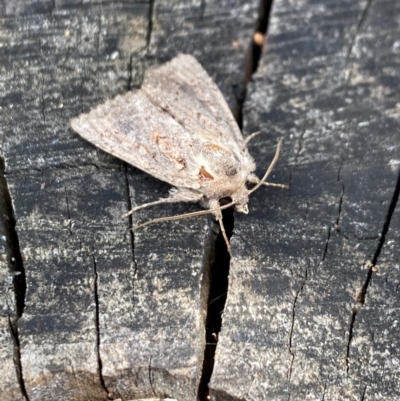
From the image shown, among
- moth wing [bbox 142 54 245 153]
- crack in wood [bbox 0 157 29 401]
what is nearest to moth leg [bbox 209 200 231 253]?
moth wing [bbox 142 54 245 153]

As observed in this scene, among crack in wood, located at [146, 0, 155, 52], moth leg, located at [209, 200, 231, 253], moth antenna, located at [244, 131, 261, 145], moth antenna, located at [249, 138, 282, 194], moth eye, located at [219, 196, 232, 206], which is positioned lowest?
moth eye, located at [219, 196, 232, 206]

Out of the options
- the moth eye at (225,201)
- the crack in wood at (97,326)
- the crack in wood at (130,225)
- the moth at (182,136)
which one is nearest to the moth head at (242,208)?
the moth at (182,136)

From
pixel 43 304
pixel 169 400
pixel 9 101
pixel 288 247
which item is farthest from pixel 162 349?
pixel 9 101

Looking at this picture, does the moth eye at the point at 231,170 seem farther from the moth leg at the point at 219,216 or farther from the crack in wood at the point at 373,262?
the crack in wood at the point at 373,262

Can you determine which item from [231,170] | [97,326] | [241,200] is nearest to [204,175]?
[231,170]

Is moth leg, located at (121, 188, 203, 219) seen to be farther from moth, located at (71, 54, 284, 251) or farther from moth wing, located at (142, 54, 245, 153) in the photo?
moth wing, located at (142, 54, 245, 153)

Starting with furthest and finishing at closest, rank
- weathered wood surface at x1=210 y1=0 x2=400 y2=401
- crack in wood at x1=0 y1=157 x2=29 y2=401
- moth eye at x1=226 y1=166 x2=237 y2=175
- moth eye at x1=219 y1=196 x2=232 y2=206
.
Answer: moth eye at x1=219 y1=196 x2=232 y2=206, moth eye at x1=226 y1=166 x2=237 y2=175, crack in wood at x1=0 y1=157 x2=29 y2=401, weathered wood surface at x1=210 y1=0 x2=400 y2=401
